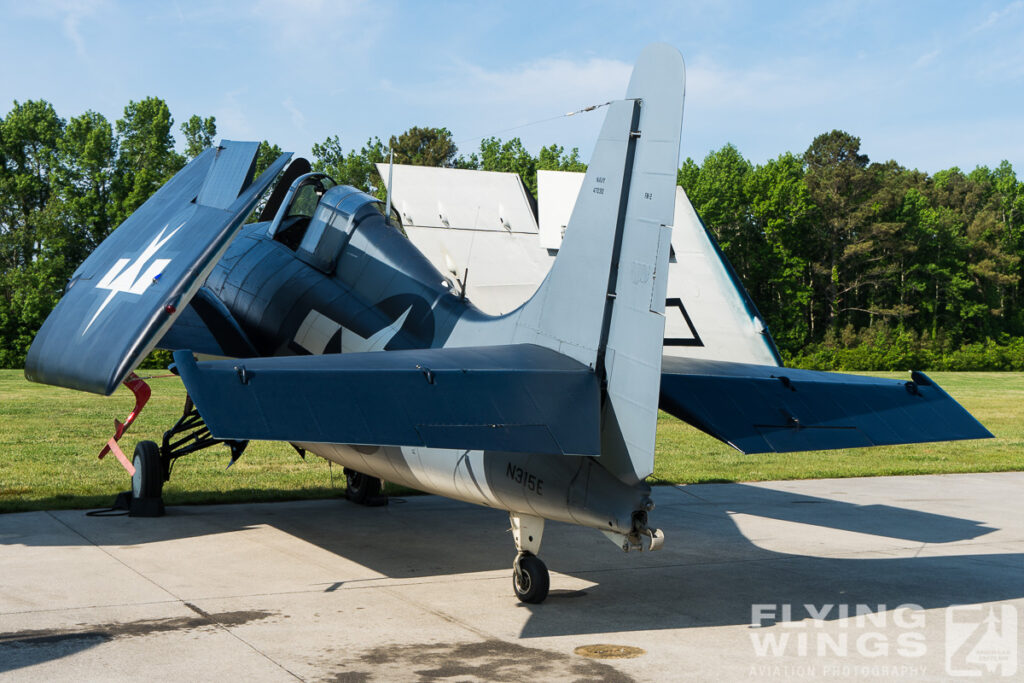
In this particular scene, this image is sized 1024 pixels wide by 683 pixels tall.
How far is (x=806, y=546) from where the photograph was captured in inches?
363

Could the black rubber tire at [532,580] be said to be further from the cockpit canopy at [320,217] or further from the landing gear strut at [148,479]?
the landing gear strut at [148,479]

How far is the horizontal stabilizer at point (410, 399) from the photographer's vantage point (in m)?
4.69

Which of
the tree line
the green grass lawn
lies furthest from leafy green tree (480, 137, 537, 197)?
the green grass lawn

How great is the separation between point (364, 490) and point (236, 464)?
12.8 feet

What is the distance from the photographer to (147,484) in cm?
988

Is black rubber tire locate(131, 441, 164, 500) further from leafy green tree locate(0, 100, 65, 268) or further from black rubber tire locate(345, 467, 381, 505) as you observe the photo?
leafy green tree locate(0, 100, 65, 268)

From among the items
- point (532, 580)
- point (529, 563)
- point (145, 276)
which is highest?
point (145, 276)

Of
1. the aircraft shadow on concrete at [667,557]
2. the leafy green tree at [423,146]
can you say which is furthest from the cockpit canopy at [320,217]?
the leafy green tree at [423,146]

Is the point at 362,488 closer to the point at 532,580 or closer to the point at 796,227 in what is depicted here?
the point at 532,580

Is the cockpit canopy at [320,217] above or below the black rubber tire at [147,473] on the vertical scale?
above

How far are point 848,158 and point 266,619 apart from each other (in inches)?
3483

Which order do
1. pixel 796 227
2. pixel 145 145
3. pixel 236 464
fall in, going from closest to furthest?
pixel 236 464
pixel 145 145
pixel 796 227

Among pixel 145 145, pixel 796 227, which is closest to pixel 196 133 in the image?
pixel 145 145

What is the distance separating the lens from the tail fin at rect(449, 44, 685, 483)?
561 centimetres
